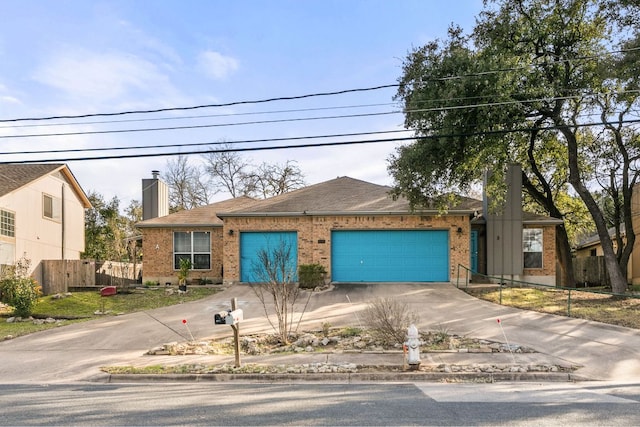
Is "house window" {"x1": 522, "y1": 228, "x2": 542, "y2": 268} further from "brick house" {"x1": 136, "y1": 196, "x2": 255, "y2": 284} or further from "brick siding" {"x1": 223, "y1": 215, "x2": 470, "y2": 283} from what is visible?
"brick house" {"x1": 136, "y1": 196, "x2": 255, "y2": 284}

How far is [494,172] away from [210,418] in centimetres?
1527

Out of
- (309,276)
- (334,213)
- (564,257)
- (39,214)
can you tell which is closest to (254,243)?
(309,276)

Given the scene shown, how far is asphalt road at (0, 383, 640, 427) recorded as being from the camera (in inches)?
257

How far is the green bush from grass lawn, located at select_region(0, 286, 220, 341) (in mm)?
3565

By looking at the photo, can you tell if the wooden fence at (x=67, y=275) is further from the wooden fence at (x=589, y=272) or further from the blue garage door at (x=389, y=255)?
the wooden fence at (x=589, y=272)

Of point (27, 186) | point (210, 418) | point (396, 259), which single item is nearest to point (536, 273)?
point (396, 259)

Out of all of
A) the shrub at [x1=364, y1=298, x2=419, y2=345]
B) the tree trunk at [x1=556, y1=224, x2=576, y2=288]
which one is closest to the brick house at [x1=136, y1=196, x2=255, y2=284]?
the shrub at [x1=364, y1=298, x2=419, y2=345]

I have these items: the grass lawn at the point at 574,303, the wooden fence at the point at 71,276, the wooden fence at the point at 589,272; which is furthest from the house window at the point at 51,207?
the wooden fence at the point at 589,272

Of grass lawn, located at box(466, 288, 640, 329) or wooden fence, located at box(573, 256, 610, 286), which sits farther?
wooden fence, located at box(573, 256, 610, 286)

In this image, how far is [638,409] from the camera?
7023 mm

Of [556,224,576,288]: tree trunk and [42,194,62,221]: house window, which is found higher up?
[42,194,62,221]: house window

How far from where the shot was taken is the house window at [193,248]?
24844mm

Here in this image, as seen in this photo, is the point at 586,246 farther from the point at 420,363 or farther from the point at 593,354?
the point at 420,363

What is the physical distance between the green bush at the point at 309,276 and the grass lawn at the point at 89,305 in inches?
140
